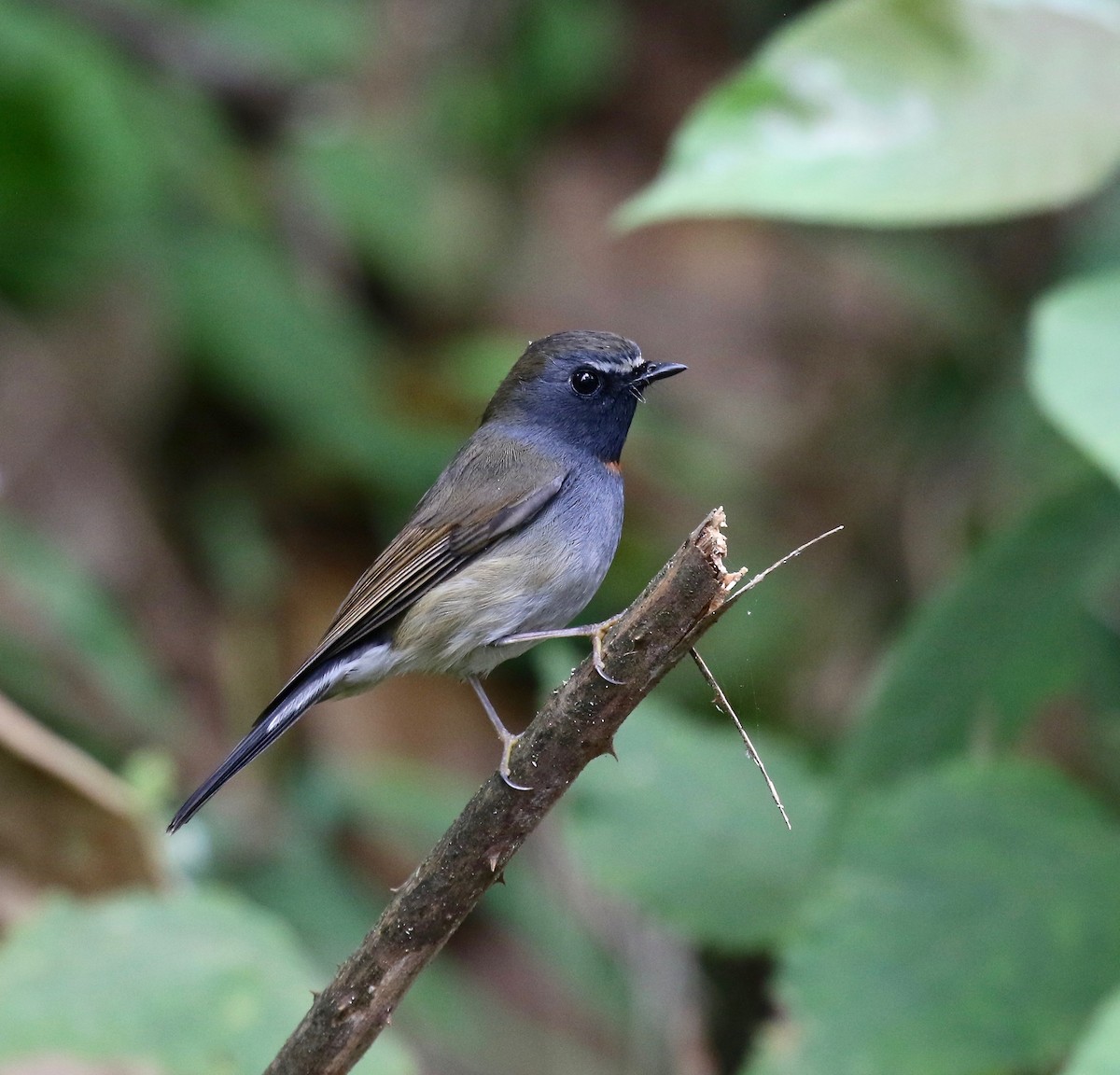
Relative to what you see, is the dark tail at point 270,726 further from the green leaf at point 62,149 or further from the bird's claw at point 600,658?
the green leaf at point 62,149

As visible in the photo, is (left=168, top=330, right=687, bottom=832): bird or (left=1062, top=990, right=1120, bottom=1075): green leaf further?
(left=168, top=330, right=687, bottom=832): bird

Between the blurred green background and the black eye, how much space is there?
0.45 meters

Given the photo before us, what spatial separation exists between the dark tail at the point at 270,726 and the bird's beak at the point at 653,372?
3.46 ft

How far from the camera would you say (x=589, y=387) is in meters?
3.82

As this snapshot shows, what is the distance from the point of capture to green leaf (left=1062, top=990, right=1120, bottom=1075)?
8.38 feet

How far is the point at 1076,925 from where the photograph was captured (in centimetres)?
327

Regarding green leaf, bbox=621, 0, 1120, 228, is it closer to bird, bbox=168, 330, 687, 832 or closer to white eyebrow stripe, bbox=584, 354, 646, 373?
white eyebrow stripe, bbox=584, 354, 646, 373

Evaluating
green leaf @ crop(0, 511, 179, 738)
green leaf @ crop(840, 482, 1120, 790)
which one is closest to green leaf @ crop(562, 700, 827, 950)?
green leaf @ crop(840, 482, 1120, 790)

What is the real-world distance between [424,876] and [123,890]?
1.93m

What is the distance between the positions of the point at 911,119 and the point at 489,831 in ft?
7.03

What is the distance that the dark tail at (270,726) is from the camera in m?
2.90

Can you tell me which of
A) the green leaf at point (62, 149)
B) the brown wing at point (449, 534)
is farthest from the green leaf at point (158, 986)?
the green leaf at point (62, 149)

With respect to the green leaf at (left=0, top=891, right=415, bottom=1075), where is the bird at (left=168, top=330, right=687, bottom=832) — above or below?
above

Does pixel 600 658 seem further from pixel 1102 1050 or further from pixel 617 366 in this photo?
pixel 617 366
